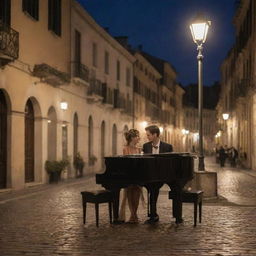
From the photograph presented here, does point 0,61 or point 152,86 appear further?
point 152,86

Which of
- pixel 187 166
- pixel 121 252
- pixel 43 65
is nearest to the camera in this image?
pixel 121 252

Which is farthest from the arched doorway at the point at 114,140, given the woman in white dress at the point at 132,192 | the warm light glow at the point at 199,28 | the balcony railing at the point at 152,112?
the woman in white dress at the point at 132,192

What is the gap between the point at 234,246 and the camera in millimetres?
9172

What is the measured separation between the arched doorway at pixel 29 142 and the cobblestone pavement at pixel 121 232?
25.0 feet

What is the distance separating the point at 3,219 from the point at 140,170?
330 centimetres

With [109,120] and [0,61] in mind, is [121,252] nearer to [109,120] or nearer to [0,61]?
[0,61]

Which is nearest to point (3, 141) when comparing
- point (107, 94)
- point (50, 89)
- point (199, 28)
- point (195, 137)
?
point (50, 89)

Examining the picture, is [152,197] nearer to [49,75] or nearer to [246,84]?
[49,75]

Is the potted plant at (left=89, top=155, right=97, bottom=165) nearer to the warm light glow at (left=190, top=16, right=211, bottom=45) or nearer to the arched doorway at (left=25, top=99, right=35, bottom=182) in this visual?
the arched doorway at (left=25, top=99, right=35, bottom=182)

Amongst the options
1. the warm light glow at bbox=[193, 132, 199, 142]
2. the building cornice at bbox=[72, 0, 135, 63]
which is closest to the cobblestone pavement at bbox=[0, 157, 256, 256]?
the building cornice at bbox=[72, 0, 135, 63]

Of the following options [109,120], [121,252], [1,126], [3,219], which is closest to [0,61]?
[1,126]

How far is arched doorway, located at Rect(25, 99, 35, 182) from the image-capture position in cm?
2339

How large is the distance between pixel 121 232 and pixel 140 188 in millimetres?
1580

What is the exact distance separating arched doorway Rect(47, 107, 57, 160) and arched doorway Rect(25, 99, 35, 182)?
2328mm
